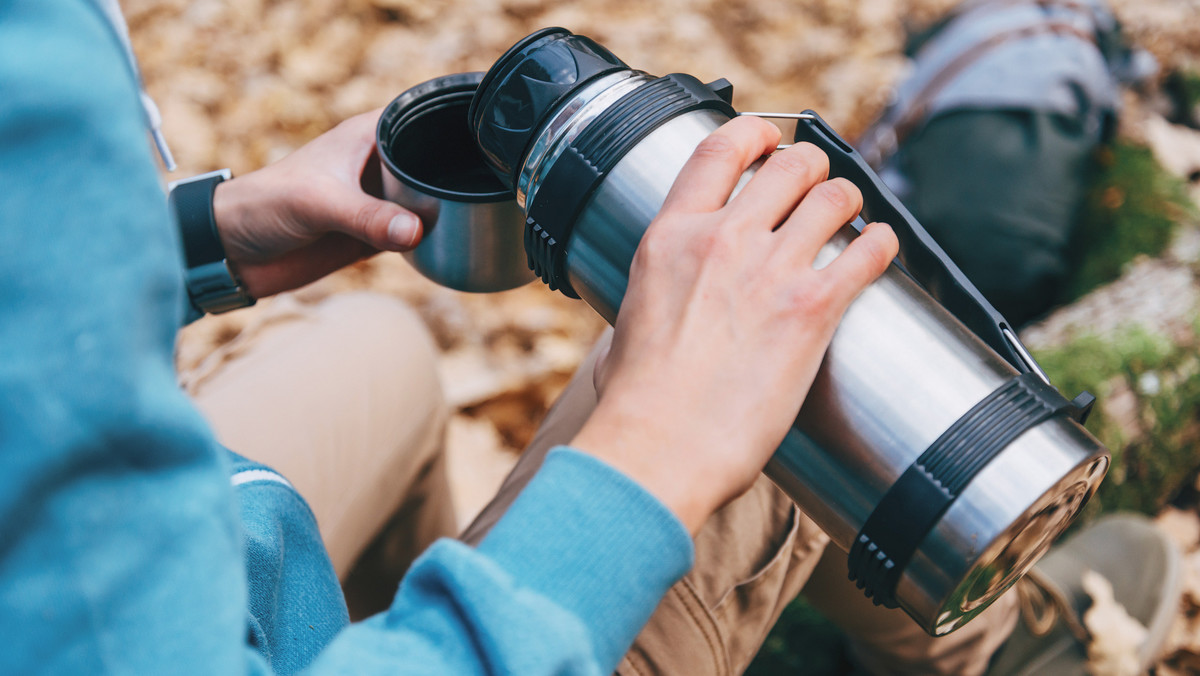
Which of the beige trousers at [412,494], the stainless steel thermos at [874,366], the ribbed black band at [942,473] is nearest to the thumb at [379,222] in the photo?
the stainless steel thermos at [874,366]

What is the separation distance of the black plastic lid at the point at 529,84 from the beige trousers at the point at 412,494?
0.31 m

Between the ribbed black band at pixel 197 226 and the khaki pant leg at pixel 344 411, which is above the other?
the ribbed black band at pixel 197 226

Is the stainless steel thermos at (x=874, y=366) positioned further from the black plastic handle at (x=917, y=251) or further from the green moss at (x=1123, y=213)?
the green moss at (x=1123, y=213)

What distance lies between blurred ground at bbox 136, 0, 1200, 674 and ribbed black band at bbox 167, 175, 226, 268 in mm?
800

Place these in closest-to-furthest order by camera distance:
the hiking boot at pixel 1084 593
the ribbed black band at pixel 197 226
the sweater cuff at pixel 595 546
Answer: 1. the sweater cuff at pixel 595 546
2. the ribbed black band at pixel 197 226
3. the hiking boot at pixel 1084 593

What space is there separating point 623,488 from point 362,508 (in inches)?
24.9

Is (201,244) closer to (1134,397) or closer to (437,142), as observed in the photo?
(437,142)

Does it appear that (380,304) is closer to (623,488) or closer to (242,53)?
(623,488)

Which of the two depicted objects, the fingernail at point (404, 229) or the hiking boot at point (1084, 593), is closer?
the fingernail at point (404, 229)

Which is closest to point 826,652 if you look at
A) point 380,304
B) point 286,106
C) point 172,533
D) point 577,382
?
point 577,382

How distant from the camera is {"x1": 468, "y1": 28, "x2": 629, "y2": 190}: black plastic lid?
2.16 ft

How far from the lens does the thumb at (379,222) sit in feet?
2.63

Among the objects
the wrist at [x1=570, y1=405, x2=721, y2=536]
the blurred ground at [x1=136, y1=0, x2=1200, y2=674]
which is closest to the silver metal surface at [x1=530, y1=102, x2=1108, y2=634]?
the wrist at [x1=570, y1=405, x2=721, y2=536]

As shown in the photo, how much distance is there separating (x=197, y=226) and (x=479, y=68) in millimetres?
1243
